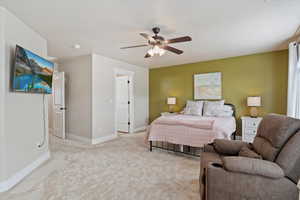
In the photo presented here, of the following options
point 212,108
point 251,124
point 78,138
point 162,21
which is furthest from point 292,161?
point 78,138

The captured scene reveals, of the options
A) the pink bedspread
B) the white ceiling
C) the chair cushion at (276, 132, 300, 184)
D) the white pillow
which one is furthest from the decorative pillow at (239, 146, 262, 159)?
the white pillow

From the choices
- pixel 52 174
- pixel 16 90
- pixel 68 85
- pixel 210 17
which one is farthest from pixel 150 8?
pixel 68 85

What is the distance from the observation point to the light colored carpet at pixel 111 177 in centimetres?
202

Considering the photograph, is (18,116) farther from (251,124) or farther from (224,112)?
(251,124)

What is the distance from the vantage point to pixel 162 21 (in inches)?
99.1

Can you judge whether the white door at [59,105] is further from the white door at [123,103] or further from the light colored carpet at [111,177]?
the white door at [123,103]

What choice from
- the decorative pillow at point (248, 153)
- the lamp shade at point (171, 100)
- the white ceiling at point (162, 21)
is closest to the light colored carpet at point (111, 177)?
the decorative pillow at point (248, 153)

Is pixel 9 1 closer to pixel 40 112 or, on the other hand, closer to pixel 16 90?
pixel 16 90

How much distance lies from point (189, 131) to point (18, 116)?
308 centimetres

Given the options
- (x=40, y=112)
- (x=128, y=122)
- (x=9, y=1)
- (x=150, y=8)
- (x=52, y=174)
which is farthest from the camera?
(x=128, y=122)

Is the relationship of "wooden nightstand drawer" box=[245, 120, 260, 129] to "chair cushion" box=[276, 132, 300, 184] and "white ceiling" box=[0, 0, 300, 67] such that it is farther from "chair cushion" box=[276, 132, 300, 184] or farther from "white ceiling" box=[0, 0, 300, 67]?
"chair cushion" box=[276, 132, 300, 184]

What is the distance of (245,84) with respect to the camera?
15.1 feet

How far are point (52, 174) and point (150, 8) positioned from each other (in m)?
3.07

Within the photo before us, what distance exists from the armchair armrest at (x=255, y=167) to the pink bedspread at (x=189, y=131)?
153cm
